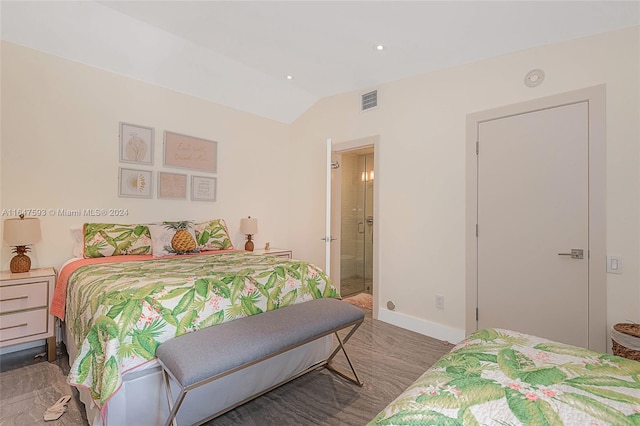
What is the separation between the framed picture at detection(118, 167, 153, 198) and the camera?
124 inches

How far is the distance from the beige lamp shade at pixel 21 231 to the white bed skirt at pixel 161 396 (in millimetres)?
1469

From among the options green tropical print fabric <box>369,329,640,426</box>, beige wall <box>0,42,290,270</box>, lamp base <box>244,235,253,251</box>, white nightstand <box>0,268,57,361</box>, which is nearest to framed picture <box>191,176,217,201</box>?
beige wall <box>0,42,290,270</box>

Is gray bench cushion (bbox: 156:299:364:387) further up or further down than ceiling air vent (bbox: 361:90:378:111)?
further down

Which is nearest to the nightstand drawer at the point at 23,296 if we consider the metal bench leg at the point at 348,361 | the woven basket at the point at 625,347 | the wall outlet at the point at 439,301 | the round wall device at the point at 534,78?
the metal bench leg at the point at 348,361

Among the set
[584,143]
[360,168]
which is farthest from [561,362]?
[360,168]

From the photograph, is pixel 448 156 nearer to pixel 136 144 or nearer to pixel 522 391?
pixel 522 391

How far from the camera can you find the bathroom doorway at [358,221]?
15.1 ft

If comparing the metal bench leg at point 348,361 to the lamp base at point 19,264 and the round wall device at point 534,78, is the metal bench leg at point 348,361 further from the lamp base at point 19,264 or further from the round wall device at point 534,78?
the lamp base at point 19,264

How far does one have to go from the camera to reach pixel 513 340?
50.9 inches

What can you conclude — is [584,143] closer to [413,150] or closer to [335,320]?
[413,150]

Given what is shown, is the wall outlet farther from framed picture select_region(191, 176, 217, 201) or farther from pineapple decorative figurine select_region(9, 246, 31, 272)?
pineapple decorative figurine select_region(9, 246, 31, 272)

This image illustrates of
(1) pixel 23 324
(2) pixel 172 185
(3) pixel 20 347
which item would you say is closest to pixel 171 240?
(2) pixel 172 185

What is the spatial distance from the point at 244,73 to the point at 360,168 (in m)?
2.28

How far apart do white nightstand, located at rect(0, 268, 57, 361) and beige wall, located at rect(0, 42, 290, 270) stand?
462 mm
